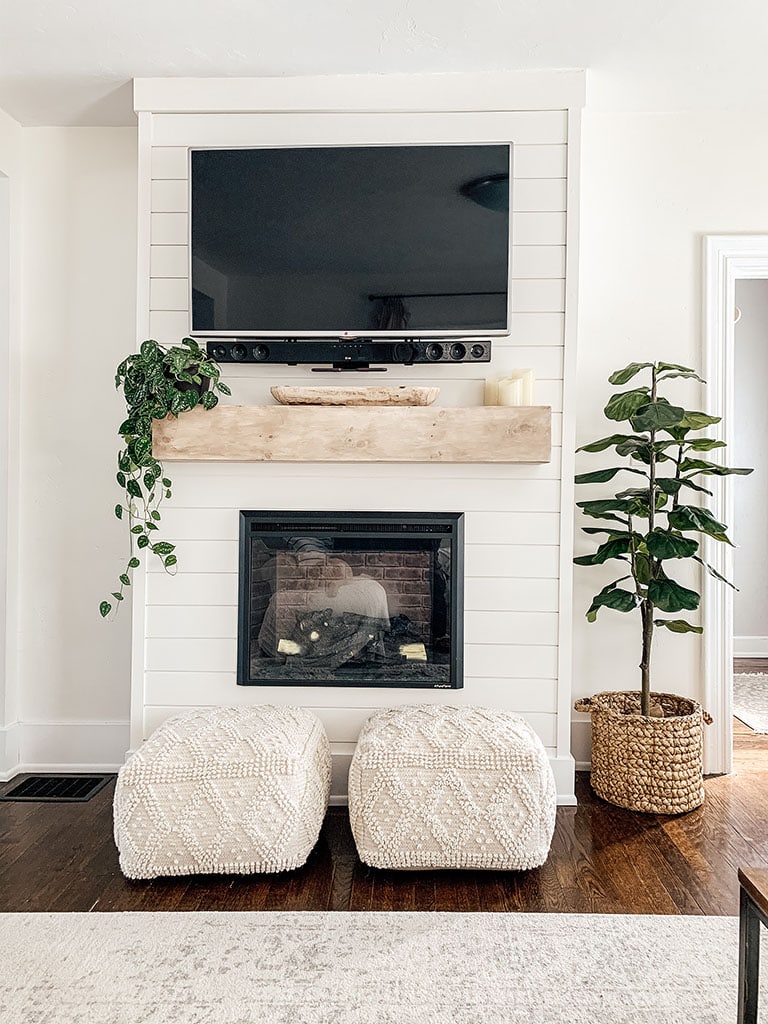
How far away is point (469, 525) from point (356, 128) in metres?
1.45

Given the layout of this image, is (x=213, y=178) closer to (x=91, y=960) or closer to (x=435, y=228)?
(x=435, y=228)

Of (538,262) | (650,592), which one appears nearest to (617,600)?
(650,592)

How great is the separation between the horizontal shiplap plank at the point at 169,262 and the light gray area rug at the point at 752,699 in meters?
3.25

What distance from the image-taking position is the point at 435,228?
303 cm

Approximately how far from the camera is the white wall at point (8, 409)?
3.46m

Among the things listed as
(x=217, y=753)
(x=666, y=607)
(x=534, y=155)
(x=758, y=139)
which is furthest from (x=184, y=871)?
(x=758, y=139)

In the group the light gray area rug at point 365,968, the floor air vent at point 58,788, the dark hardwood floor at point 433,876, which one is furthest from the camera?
the floor air vent at point 58,788

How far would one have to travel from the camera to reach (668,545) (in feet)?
9.97

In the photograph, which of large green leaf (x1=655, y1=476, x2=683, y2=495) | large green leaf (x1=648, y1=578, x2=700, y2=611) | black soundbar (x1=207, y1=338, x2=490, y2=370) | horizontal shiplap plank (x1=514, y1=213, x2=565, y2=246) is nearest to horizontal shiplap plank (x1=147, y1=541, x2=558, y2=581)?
large green leaf (x1=648, y1=578, x2=700, y2=611)

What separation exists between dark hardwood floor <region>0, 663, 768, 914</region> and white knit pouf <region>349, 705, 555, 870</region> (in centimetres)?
8

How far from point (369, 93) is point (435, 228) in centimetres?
55

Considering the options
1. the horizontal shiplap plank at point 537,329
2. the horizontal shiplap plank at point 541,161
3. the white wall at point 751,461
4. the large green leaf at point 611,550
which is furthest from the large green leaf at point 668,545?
the white wall at point 751,461

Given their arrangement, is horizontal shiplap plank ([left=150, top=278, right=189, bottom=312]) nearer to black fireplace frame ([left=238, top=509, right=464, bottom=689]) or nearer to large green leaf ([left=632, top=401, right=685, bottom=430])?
black fireplace frame ([left=238, top=509, right=464, bottom=689])

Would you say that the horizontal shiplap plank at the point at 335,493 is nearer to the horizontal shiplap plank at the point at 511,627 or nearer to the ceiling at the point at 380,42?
the horizontal shiplap plank at the point at 511,627
